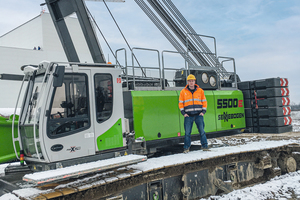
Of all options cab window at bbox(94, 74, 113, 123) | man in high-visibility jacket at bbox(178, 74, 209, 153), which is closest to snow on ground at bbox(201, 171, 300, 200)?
man in high-visibility jacket at bbox(178, 74, 209, 153)

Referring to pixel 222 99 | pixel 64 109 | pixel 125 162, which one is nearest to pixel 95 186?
pixel 125 162

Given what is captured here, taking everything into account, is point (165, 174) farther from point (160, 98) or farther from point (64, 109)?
point (64, 109)

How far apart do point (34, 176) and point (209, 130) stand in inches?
182

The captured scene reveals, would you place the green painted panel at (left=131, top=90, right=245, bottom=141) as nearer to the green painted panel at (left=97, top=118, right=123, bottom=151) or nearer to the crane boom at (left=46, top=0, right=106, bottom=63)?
the green painted panel at (left=97, top=118, right=123, bottom=151)

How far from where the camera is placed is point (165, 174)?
17.1 feet

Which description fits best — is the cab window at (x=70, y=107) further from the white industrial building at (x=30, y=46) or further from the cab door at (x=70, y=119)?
the white industrial building at (x=30, y=46)

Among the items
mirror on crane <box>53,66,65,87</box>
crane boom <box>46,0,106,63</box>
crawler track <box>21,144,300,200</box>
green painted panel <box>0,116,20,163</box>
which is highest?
crane boom <box>46,0,106,63</box>

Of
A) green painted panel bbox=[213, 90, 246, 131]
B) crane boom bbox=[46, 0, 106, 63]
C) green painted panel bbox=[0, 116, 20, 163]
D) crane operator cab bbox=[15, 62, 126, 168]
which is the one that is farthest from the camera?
green painted panel bbox=[213, 90, 246, 131]

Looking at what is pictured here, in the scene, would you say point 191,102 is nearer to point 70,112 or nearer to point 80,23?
point 70,112

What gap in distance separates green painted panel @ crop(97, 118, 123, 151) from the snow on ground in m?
2.29

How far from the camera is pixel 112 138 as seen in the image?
4.89 m

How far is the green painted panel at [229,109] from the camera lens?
7363 millimetres

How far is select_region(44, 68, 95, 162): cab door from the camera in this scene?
430 cm

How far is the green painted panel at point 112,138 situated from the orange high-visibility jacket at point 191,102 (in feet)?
5.74
